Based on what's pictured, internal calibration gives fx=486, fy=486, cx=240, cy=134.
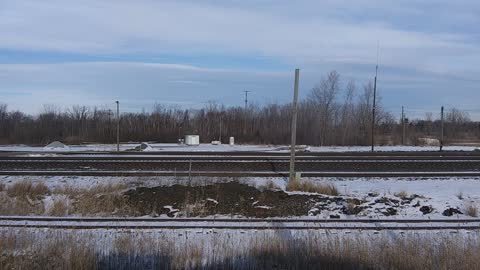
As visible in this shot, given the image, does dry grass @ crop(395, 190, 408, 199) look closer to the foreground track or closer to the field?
the field

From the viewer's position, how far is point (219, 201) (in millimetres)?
15414

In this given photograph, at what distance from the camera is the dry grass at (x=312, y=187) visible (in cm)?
1672

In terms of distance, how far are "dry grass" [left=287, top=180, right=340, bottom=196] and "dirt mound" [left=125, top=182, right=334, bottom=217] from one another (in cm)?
73

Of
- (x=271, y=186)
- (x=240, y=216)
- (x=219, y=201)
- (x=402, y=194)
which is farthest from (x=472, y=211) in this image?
(x=219, y=201)

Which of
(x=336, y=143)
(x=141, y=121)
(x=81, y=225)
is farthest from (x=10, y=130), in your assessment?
(x=81, y=225)

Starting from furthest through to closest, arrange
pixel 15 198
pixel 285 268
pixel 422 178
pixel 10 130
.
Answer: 1. pixel 10 130
2. pixel 422 178
3. pixel 15 198
4. pixel 285 268

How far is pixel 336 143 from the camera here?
6538 cm

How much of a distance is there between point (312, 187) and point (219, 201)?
3625 millimetres

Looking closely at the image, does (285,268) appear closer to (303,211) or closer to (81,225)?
(81,225)

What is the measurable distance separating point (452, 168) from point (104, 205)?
17327 mm

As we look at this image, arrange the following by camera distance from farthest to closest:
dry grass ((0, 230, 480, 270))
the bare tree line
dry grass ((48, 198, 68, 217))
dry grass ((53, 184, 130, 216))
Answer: the bare tree line → dry grass ((53, 184, 130, 216)) → dry grass ((48, 198, 68, 217)) → dry grass ((0, 230, 480, 270))

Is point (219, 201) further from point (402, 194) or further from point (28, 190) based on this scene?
point (28, 190)

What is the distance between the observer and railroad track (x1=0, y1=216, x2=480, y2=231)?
11547 mm

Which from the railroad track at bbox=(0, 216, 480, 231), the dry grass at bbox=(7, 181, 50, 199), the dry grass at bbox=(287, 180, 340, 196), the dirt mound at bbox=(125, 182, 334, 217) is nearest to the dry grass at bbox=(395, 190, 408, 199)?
the dry grass at bbox=(287, 180, 340, 196)
